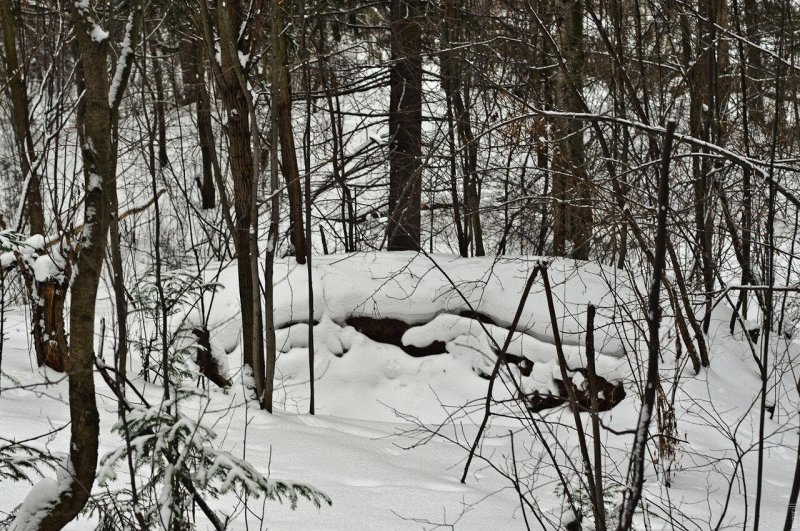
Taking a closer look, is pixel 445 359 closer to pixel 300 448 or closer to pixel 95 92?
pixel 300 448

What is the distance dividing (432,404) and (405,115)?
12.4 feet

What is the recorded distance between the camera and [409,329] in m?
6.78

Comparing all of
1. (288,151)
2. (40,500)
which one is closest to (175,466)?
(40,500)

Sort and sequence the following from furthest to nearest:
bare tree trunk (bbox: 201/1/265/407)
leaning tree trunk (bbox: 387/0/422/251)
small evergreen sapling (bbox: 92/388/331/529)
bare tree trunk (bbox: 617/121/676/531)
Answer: leaning tree trunk (bbox: 387/0/422/251) < bare tree trunk (bbox: 201/1/265/407) < small evergreen sapling (bbox: 92/388/331/529) < bare tree trunk (bbox: 617/121/676/531)

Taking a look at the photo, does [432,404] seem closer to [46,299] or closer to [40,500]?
[46,299]

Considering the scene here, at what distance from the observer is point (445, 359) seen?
6.57 meters

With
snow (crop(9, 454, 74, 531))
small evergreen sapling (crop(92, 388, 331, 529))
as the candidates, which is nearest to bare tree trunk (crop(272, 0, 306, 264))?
small evergreen sapling (crop(92, 388, 331, 529))

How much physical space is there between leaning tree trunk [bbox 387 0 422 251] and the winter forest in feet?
0.17

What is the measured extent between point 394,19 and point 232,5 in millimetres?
3624

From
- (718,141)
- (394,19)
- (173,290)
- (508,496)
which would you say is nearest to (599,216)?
(718,141)

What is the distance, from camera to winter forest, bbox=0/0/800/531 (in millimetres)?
1907

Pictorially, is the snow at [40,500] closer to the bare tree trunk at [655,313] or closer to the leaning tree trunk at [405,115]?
the bare tree trunk at [655,313]

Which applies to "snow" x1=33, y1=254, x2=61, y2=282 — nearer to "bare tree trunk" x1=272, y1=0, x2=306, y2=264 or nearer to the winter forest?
the winter forest

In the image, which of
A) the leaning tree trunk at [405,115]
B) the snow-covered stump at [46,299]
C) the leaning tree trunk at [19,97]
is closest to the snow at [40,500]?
the snow-covered stump at [46,299]
